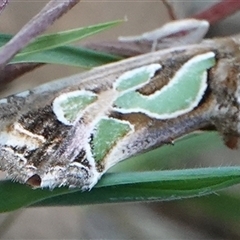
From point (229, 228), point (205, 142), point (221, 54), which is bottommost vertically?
point (229, 228)

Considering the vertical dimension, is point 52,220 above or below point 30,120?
below

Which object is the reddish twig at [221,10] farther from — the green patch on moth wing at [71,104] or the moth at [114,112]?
the green patch on moth wing at [71,104]

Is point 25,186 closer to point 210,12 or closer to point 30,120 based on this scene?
point 30,120

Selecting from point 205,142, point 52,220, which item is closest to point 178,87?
point 205,142

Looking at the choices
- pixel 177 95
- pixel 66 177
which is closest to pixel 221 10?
pixel 177 95

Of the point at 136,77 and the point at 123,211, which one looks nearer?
the point at 136,77

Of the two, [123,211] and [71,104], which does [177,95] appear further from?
[123,211]
